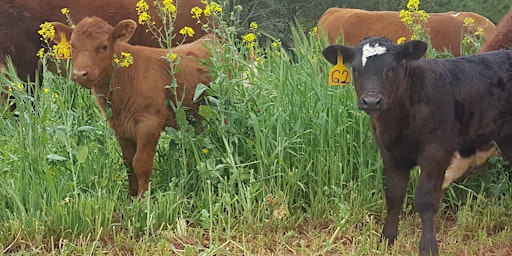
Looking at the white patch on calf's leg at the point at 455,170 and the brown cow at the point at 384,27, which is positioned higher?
the white patch on calf's leg at the point at 455,170

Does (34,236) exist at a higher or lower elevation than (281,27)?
higher

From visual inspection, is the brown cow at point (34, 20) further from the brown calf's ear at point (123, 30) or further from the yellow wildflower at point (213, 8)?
the brown calf's ear at point (123, 30)

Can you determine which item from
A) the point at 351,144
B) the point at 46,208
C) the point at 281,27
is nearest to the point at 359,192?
the point at 351,144

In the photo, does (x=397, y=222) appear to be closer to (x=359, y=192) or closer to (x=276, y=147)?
(x=359, y=192)

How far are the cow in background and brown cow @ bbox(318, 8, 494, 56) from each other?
4538mm

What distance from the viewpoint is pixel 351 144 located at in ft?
16.3

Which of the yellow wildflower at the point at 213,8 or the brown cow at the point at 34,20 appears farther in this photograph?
the brown cow at the point at 34,20

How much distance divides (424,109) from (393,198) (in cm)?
57

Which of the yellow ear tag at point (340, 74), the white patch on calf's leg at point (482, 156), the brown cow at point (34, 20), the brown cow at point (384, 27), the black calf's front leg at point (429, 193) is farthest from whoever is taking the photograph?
the brown cow at point (384, 27)

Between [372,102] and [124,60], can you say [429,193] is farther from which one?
[124,60]

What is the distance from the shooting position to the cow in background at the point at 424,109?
13.1ft

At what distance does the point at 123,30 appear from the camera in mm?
4543

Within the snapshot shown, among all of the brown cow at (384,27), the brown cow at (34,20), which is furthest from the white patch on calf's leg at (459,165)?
the brown cow at (384,27)

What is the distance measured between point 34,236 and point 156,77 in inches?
49.5
